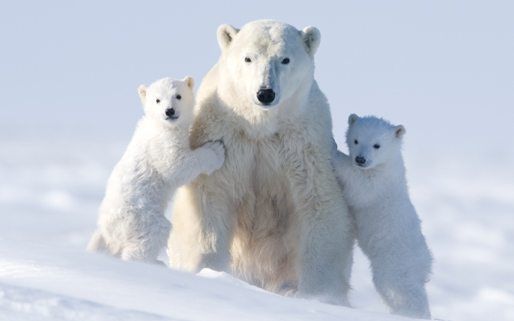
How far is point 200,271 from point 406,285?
1.38m

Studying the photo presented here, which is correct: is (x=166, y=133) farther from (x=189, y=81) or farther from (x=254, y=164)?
(x=254, y=164)

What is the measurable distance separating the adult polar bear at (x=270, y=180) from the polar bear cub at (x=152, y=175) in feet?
0.85

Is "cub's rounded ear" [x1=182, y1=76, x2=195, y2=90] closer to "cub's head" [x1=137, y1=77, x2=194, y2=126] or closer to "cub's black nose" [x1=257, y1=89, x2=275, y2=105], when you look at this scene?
"cub's head" [x1=137, y1=77, x2=194, y2=126]

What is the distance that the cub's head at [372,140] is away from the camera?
27.7 ft

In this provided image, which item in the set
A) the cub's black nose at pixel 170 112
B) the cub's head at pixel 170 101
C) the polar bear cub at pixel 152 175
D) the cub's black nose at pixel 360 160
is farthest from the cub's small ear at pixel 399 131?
the cub's black nose at pixel 170 112

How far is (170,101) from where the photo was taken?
8305 mm

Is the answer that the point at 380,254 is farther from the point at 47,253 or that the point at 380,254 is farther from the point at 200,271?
the point at 47,253

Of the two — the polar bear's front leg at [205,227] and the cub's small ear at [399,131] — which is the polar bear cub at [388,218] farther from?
the polar bear's front leg at [205,227]

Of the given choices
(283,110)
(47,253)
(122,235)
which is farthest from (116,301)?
(283,110)

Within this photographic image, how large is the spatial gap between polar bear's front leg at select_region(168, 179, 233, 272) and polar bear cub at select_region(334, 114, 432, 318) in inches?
33.8

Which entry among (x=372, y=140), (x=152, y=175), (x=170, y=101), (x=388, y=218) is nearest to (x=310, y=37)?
(x=372, y=140)

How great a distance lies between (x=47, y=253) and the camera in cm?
657

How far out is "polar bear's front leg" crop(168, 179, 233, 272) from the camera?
8.66 meters

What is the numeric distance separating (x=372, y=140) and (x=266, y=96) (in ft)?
3.08
